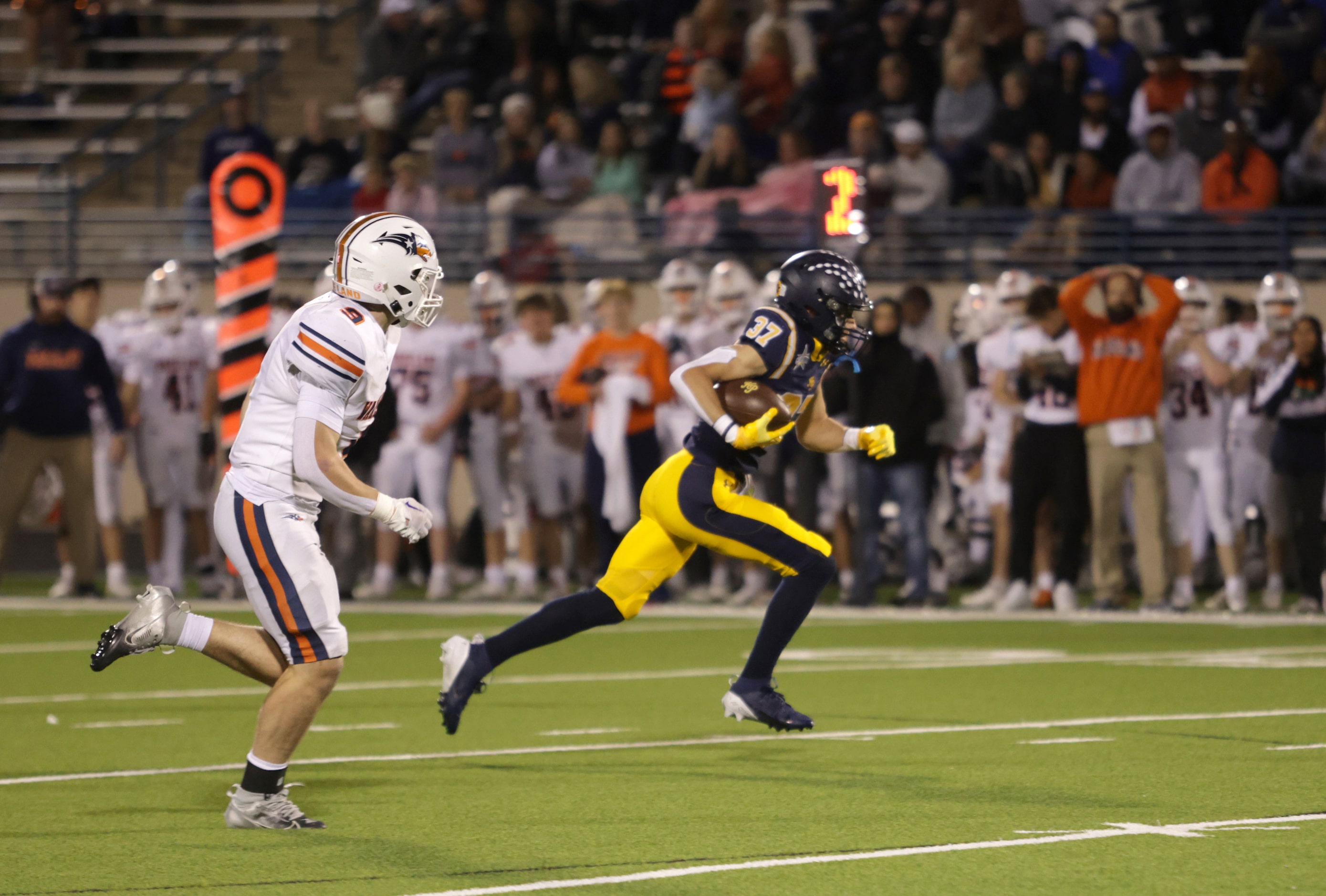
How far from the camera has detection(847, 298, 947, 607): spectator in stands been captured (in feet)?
45.8

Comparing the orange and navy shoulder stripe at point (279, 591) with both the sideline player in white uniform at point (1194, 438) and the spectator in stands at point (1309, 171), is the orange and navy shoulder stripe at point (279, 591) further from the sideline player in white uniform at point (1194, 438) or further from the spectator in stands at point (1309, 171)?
the spectator in stands at point (1309, 171)

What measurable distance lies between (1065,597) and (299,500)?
8.33 metres

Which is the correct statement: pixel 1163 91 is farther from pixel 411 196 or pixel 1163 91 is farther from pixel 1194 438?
pixel 411 196

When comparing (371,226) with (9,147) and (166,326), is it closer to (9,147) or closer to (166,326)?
(166,326)

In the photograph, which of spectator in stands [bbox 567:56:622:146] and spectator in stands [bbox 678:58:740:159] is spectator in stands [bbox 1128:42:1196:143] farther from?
spectator in stands [bbox 567:56:622:146]

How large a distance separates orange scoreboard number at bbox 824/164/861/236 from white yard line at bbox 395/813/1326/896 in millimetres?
8132

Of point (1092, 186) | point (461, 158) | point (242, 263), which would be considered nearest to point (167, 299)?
point (242, 263)

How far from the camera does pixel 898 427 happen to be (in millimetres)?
13953

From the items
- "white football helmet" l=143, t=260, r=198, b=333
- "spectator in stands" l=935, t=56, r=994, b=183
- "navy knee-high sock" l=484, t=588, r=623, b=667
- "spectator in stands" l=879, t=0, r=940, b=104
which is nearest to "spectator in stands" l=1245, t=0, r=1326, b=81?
"spectator in stands" l=935, t=56, r=994, b=183

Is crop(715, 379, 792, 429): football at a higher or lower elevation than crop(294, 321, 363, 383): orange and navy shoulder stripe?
lower

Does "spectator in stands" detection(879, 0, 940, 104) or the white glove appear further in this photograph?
"spectator in stands" detection(879, 0, 940, 104)

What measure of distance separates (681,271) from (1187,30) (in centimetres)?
696

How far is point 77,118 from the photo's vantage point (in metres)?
24.1

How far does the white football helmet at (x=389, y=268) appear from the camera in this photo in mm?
6391
